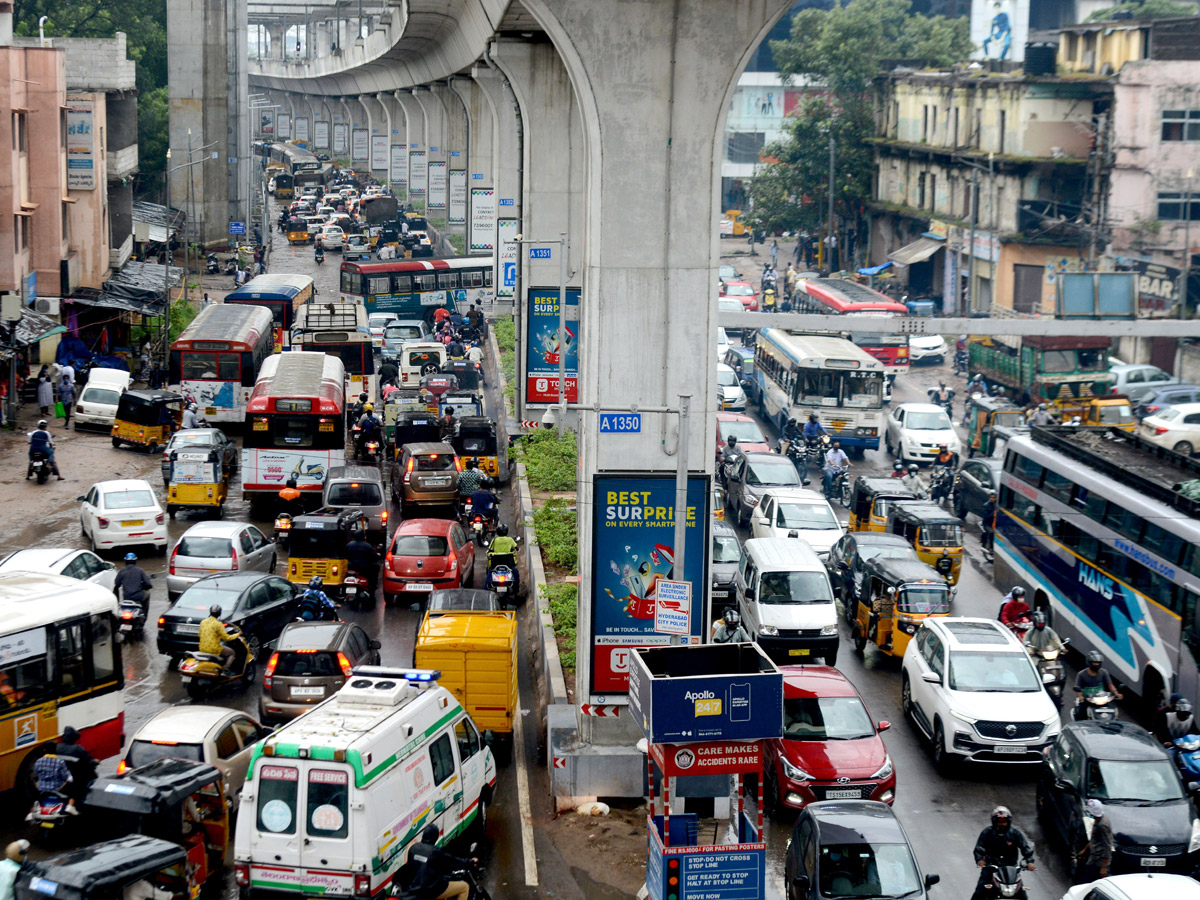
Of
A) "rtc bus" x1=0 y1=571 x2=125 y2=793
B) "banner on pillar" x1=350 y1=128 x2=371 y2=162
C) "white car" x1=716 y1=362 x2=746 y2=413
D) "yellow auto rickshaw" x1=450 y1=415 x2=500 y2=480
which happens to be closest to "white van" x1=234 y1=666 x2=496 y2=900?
"rtc bus" x1=0 y1=571 x2=125 y2=793

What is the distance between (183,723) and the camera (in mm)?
16469

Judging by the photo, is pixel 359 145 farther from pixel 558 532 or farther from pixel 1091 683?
pixel 1091 683

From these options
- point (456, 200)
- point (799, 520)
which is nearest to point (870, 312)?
point (799, 520)

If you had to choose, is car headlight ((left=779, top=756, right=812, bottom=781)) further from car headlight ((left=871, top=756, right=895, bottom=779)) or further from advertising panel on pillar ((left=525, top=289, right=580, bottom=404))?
advertising panel on pillar ((left=525, top=289, right=580, bottom=404))

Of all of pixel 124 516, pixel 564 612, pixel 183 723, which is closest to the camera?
pixel 183 723

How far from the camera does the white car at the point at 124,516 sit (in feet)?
95.3

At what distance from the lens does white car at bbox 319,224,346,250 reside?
3602 inches

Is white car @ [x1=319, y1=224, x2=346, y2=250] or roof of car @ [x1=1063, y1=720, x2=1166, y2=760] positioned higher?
white car @ [x1=319, y1=224, x2=346, y2=250]

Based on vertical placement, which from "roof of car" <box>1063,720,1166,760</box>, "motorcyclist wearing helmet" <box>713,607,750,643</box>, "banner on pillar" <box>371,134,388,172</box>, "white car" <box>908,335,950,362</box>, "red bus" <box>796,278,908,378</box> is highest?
"banner on pillar" <box>371,134,388,172</box>

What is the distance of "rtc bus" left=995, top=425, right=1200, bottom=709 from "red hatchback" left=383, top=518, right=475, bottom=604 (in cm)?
1034

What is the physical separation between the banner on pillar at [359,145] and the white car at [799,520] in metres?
114

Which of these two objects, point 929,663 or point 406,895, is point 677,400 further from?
point 406,895

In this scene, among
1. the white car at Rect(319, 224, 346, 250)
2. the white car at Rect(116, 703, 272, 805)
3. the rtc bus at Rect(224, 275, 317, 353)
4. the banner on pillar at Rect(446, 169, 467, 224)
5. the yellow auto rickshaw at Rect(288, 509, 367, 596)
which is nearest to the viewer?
the white car at Rect(116, 703, 272, 805)

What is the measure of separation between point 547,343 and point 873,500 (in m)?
9.56
